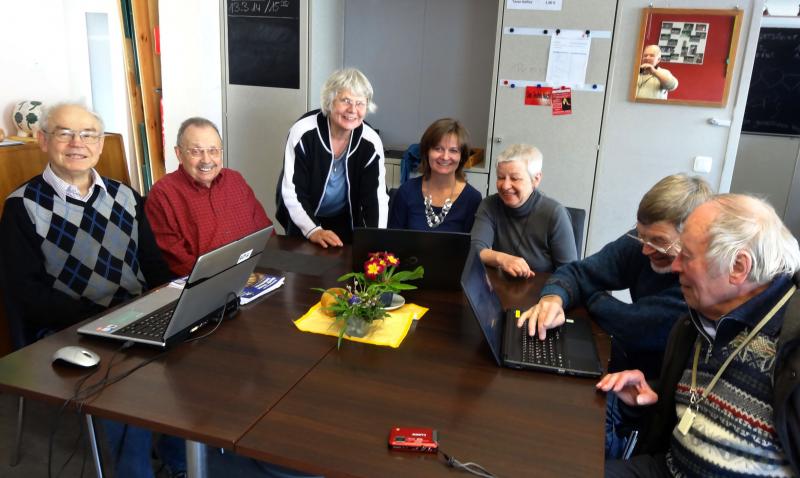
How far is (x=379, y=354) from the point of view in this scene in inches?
57.1

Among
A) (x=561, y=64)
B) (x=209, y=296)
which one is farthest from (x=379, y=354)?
(x=561, y=64)

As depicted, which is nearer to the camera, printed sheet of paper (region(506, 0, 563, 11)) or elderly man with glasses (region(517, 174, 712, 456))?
elderly man with glasses (region(517, 174, 712, 456))

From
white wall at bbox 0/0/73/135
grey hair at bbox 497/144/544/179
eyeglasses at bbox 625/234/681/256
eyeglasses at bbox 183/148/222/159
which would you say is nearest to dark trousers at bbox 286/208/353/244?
eyeglasses at bbox 183/148/222/159

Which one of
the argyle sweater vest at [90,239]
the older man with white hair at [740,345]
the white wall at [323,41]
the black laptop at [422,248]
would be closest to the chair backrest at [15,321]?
the argyle sweater vest at [90,239]

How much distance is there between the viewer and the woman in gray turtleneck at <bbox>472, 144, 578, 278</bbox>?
7.43ft

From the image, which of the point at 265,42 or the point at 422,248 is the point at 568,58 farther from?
the point at 422,248

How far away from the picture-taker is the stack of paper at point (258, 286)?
1.77m

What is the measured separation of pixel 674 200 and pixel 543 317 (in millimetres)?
474

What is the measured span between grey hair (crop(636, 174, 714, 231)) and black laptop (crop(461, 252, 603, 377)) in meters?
0.37

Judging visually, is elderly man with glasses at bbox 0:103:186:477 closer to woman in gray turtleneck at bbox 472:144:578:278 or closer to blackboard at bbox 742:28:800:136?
woman in gray turtleneck at bbox 472:144:578:278

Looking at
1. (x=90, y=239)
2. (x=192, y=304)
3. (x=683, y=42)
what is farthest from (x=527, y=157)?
(x=683, y=42)

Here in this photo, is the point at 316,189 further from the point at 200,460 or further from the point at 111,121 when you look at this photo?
the point at 111,121

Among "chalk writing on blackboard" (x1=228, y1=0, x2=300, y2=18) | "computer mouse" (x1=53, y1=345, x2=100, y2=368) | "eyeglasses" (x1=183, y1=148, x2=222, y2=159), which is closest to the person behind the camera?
"computer mouse" (x1=53, y1=345, x2=100, y2=368)

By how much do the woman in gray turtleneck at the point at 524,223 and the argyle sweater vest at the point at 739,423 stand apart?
0.98 metres
